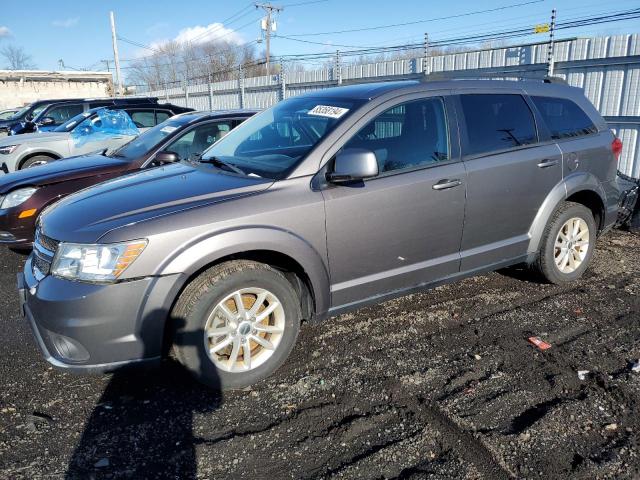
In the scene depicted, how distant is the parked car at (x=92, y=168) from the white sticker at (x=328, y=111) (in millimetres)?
1093

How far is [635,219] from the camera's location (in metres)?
6.32

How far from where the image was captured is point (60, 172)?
17.7ft

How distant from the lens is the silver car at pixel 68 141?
8023 millimetres

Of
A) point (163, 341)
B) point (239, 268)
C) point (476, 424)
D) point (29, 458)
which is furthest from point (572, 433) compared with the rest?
point (29, 458)

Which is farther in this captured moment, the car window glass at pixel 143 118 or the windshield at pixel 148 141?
the car window glass at pixel 143 118

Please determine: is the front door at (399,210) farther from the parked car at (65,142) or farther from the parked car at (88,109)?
the parked car at (88,109)

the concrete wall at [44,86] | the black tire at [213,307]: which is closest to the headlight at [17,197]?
the black tire at [213,307]

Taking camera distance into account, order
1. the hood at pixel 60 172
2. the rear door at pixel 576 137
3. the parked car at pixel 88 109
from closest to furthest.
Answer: the rear door at pixel 576 137 → the hood at pixel 60 172 → the parked car at pixel 88 109

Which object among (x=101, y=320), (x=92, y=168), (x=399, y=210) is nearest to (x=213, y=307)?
(x=101, y=320)

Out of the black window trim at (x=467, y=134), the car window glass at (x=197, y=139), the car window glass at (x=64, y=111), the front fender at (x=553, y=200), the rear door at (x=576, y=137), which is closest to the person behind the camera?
the black window trim at (x=467, y=134)

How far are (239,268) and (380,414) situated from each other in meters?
1.18

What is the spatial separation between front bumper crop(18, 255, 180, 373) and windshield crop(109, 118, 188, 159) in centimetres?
335

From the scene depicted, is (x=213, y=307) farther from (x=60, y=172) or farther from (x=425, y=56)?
(x=425, y=56)

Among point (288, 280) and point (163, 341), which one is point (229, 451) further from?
point (288, 280)
